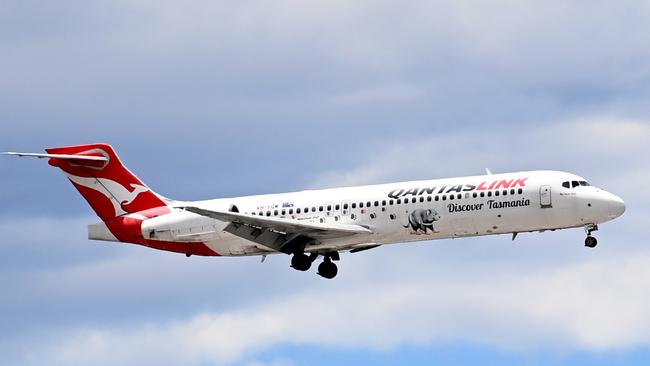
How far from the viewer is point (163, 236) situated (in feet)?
234

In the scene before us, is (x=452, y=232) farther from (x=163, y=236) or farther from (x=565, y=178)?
(x=163, y=236)

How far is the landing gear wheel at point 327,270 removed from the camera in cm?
7081

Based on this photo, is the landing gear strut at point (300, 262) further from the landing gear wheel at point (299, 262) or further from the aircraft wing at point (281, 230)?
the aircraft wing at point (281, 230)

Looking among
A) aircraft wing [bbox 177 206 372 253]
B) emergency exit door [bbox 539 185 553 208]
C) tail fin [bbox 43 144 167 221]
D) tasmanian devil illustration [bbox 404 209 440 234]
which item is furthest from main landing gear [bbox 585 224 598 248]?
tail fin [bbox 43 144 167 221]

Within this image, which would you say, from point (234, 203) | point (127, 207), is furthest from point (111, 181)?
point (234, 203)

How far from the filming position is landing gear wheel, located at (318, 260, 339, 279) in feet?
232

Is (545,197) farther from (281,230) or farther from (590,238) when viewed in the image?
(281,230)

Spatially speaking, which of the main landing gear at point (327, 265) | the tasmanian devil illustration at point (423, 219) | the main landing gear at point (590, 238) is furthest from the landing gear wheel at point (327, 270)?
the main landing gear at point (590, 238)

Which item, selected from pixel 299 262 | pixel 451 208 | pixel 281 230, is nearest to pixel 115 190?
pixel 281 230

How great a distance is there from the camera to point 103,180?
7469 centimetres

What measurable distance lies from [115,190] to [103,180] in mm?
910

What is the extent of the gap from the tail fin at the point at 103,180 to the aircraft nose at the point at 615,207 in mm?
22469

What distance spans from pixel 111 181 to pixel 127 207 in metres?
1.78

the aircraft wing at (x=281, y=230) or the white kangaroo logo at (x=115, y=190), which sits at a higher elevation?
the white kangaroo logo at (x=115, y=190)
